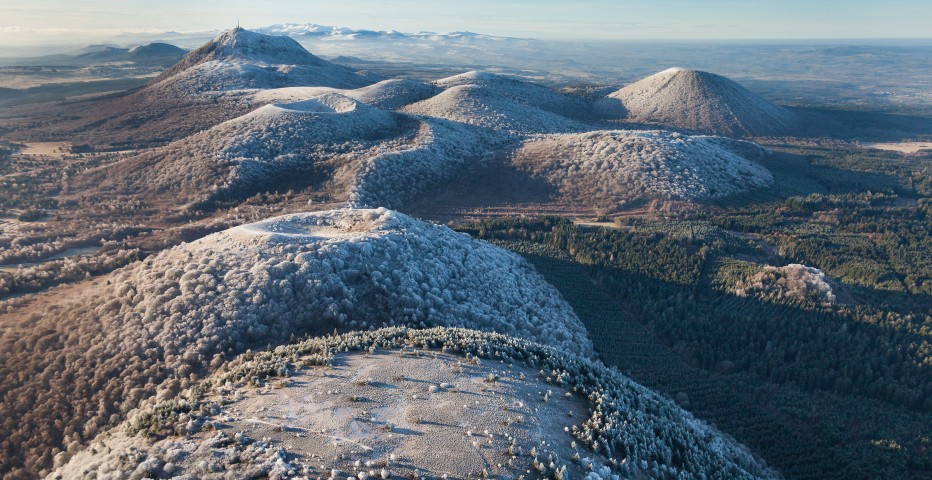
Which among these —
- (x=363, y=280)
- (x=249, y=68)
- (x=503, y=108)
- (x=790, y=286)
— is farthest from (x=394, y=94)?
(x=790, y=286)

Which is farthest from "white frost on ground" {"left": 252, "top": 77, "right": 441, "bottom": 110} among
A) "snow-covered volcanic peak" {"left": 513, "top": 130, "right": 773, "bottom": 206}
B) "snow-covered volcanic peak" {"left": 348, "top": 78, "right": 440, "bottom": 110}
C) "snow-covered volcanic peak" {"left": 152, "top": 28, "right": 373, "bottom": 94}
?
"snow-covered volcanic peak" {"left": 513, "top": 130, "right": 773, "bottom": 206}

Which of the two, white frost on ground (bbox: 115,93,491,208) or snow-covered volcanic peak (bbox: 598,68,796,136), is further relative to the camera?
snow-covered volcanic peak (bbox: 598,68,796,136)

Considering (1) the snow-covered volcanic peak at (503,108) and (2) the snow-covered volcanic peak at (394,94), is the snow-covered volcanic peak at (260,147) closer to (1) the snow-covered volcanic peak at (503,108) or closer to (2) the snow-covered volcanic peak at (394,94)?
(1) the snow-covered volcanic peak at (503,108)

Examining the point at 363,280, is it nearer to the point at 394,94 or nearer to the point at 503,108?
A: the point at 503,108

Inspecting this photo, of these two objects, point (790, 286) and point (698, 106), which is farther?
point (698, 106)

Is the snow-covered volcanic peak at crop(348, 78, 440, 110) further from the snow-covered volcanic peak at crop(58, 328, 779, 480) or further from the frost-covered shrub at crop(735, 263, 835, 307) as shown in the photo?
the snow-covered volcanic peak at crop(58, 328, 779, 480)

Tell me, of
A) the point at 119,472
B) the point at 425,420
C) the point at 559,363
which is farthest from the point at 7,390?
the point at 559,363
